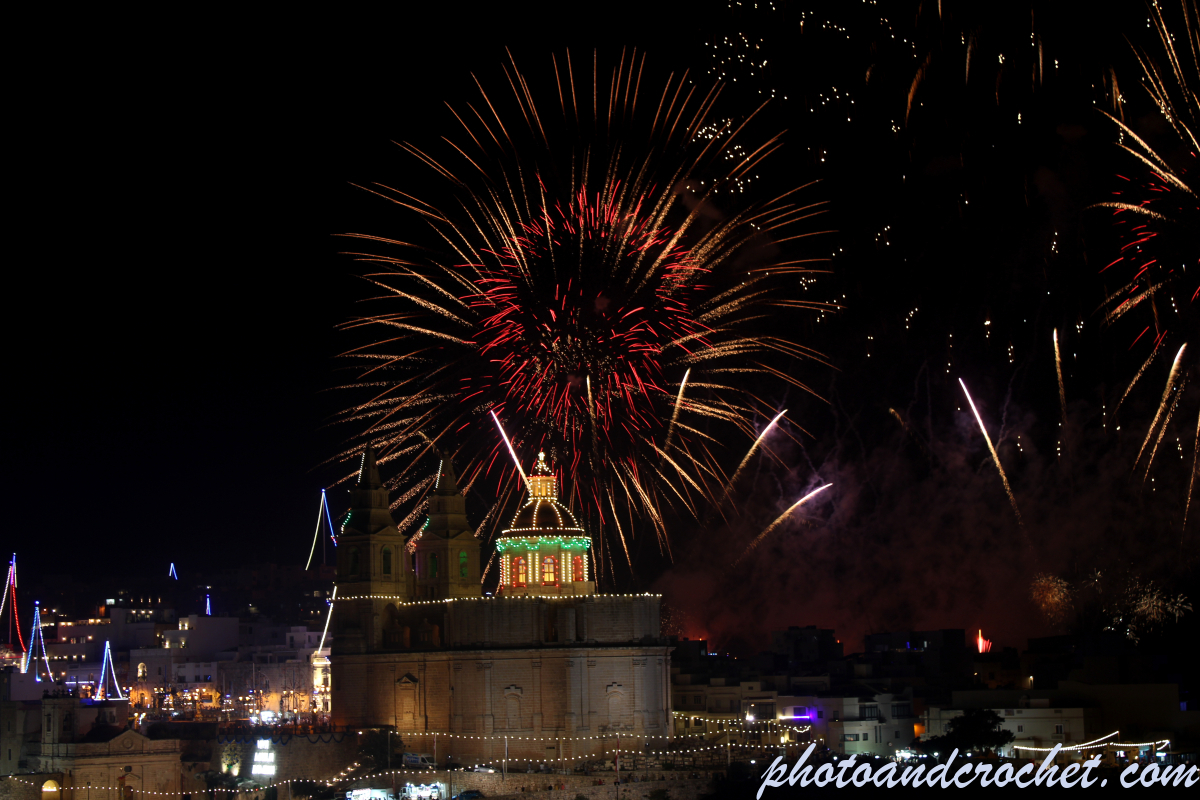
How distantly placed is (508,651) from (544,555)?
496cm

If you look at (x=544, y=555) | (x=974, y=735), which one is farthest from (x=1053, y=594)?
(x=544, y=555)

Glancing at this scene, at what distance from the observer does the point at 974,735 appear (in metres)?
Result: 61.5

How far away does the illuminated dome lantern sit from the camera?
6762 centimetres

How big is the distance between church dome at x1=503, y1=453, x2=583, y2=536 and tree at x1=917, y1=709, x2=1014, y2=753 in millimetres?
18877

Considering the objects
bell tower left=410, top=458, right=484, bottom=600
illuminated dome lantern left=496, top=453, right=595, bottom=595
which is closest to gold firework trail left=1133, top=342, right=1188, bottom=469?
illuminated dome lantern left=496, top=453, right=595, bottom=595

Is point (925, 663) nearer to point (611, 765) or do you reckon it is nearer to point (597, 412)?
point (611, 765)

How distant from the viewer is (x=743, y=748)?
64875 mm

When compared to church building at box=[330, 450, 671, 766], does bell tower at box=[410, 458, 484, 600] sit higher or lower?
higher

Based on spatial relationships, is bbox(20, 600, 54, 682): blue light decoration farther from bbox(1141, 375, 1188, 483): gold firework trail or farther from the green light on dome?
bbox(1141, 375, 1188, 483): gold firework trail

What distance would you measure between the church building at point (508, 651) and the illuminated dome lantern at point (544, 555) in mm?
66

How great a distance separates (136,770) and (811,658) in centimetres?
3870

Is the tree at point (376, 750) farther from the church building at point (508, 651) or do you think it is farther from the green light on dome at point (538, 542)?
the green light on dome at point (538, 542)

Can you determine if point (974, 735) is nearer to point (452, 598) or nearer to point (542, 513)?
point (542, 513)

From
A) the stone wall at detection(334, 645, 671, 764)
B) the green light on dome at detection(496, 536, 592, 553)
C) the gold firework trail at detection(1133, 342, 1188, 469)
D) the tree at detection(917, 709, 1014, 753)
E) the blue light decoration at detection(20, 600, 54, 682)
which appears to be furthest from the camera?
the blue light decoration at detection(20, 600, 54, 682)
